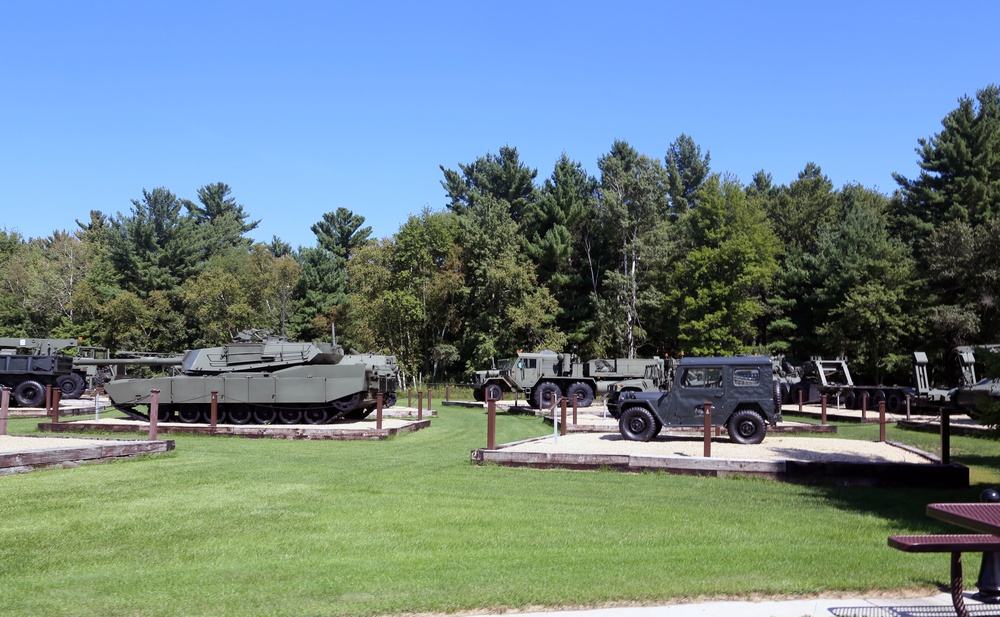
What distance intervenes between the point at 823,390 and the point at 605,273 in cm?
2437

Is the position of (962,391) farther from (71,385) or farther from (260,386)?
(71,385)

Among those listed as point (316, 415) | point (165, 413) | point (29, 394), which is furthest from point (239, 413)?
point (29, 394)

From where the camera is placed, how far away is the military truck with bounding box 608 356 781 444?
16609 mm

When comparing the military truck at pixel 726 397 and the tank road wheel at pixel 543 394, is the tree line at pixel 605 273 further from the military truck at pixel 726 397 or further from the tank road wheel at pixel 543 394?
the military truck at pixel 726 397

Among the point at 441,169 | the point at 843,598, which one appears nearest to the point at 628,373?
the point at 843,598

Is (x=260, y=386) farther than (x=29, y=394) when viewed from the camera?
No

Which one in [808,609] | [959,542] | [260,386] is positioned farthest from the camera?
[260,386]

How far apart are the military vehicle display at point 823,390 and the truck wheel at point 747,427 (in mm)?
13670

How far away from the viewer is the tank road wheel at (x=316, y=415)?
23234 millimetres

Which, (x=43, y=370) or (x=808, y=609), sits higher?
(x=43, y=370)

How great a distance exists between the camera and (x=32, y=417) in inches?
1021

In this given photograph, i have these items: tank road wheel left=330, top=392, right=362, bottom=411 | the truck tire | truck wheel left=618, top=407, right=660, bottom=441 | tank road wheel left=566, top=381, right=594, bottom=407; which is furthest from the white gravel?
the truck tire

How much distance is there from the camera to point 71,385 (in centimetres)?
3431

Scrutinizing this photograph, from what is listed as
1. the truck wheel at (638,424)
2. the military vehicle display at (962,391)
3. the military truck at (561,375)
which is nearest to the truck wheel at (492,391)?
the military truck at (561,375)
